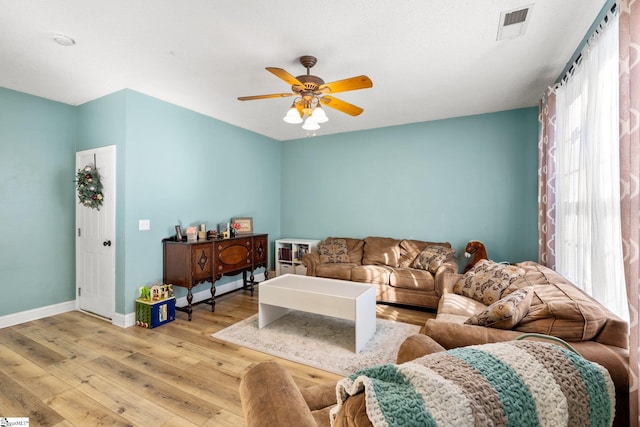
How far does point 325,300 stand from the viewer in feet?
9.32

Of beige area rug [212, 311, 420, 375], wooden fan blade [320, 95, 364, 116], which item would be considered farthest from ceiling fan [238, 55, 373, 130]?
beige area rug [212, 311, 420, 375]

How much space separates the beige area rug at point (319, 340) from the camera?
101 inches

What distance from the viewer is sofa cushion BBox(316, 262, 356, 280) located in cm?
429

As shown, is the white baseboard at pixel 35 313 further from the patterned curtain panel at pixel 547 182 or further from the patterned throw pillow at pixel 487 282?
the patterned curtain panel at pixel 547 182

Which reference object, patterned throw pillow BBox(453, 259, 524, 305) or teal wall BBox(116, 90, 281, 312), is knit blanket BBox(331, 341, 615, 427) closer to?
patterned throw pillow BBox(453, 259, 524, 305)

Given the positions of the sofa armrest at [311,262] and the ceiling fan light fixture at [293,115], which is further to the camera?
the sofa armrest at [311,262]

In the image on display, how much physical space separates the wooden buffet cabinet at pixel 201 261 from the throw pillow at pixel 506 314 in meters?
2.98

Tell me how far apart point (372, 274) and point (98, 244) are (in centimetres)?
355

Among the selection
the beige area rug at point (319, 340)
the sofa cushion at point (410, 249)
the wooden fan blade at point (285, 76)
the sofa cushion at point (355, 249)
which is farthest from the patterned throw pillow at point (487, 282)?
the wooden fan blade at point (285, 76)

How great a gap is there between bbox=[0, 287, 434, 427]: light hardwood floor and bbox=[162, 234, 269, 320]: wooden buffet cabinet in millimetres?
478

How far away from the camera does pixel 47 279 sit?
3.55 meters

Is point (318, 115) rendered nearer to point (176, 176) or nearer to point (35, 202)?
point (176, 176)

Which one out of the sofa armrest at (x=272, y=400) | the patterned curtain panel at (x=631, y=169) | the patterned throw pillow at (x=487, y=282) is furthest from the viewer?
the patterned throw pillow at (x=487, y=282)

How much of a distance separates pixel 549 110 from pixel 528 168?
1.06 metres
